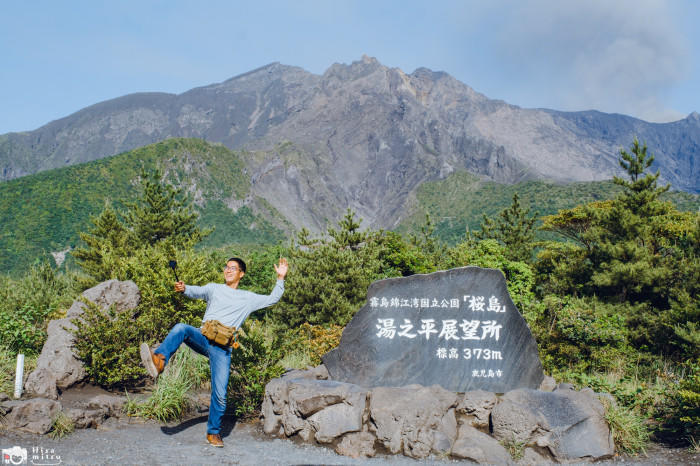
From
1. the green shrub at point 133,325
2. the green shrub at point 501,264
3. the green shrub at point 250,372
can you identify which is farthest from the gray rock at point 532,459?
the green shrub at point 501,264

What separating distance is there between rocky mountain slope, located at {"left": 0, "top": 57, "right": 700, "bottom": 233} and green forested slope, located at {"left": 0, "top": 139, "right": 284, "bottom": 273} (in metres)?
8.79

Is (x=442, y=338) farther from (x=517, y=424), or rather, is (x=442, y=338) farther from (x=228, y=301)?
(x=228, y=301)

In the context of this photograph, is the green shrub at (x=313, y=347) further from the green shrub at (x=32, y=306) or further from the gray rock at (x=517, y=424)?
the green shrub at (x=32, y=306)

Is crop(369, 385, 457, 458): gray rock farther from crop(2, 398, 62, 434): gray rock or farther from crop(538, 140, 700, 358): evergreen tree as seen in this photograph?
crop(538, 140, 700, 358): evergreen tree

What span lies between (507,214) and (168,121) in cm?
13547

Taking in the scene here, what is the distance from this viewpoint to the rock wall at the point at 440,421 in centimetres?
567

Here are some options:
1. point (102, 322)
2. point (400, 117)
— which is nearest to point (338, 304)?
point (102, 322)

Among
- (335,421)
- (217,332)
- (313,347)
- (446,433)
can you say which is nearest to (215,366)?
(217,332)

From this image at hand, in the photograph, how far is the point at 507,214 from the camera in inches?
1161

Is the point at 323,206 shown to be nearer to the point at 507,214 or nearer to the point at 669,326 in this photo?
the point at 507,214

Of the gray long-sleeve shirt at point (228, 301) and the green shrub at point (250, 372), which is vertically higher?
the gray long-sleeve shirt at point (228, 301)

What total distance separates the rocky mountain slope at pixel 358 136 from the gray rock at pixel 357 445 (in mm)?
73869

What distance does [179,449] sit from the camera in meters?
5.22

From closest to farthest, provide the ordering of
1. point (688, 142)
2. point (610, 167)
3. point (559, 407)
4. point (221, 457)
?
1. point (221, 457)
2. point (559, 407)
3. point (610, 167)
4. point (688, 142)
